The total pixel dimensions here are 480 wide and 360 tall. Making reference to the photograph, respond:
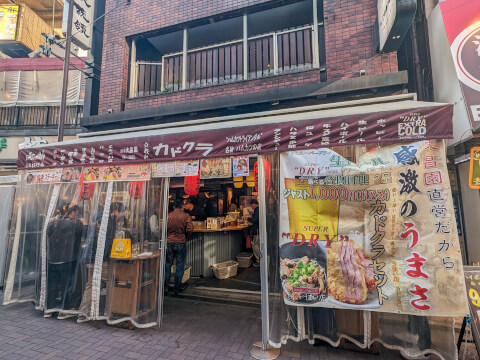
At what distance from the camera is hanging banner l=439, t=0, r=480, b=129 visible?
4188 mm

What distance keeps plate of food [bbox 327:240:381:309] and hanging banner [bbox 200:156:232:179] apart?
214 centimetres

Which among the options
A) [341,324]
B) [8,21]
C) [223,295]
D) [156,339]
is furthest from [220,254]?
[8,21]

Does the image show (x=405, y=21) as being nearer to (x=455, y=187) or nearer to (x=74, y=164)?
(x=455, y=187)

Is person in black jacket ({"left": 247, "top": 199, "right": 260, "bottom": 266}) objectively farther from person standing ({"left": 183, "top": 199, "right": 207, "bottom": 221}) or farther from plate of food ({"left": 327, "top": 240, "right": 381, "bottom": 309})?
plate of food ({"left": 327, "top": 240, "right": 381, "bottom": 309})

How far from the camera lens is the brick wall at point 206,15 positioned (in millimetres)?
5945

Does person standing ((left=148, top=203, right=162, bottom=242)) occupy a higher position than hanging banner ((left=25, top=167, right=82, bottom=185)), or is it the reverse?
hanging banner ((left=25, top=167, right=82, bottom=185))

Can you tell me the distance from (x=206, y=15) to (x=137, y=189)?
5.70 m

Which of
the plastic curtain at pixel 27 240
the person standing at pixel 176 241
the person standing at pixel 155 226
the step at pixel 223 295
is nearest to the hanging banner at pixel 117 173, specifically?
the person standing at pixel 155 226

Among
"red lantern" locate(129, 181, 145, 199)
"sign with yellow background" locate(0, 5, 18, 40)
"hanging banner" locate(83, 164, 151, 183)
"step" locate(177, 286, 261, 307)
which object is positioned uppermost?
"sign with yellow background" locate(0, 5, 18, 40)

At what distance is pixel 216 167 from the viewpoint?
15.1 feet

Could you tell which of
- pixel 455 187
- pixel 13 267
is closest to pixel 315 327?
pixel 455 187

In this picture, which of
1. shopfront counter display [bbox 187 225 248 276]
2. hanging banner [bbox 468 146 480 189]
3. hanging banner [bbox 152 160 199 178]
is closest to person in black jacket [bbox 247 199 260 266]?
shopfront counter display [bbox 187 225 248 276]

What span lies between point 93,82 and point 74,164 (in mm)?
5451

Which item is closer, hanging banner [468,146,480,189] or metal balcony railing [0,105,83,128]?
hanging banner [468,146,480,189]
